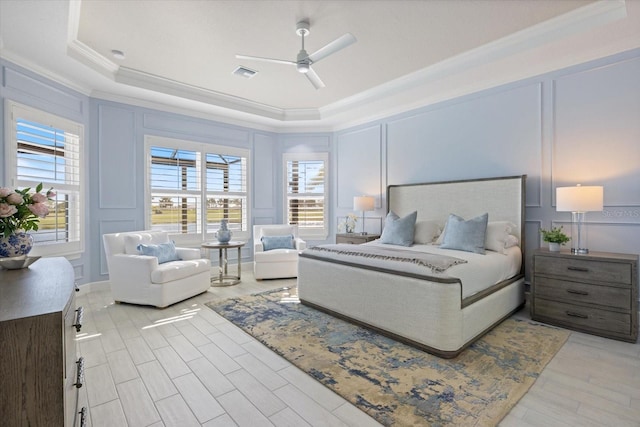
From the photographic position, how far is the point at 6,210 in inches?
60.9

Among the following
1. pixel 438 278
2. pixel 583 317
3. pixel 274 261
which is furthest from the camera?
pixel 274 261

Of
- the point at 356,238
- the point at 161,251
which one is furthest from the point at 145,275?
the point at 356,238

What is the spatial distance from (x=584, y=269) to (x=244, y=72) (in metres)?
4.33

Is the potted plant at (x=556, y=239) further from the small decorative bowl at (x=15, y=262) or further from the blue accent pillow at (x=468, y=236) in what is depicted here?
the small decorative bowl at (x=15, y=262)

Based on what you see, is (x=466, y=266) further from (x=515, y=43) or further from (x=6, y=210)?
(x=6, y=210)

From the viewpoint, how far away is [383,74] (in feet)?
13.7

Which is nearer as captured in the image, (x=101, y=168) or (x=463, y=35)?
(x=463, y=35)

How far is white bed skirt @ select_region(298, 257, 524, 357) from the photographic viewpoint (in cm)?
235

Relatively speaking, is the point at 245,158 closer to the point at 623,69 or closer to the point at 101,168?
the point at 101,168

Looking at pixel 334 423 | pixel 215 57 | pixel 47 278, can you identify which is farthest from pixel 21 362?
pixel 215 57

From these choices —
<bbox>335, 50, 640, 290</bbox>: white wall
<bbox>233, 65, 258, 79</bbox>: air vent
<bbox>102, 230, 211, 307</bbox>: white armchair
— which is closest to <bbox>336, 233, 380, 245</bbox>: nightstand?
<bbox>335, 50, 640, 290</bbox>: white wall

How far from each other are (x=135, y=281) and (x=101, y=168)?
1881mm

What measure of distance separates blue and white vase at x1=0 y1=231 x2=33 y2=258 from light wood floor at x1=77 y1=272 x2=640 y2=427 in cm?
99

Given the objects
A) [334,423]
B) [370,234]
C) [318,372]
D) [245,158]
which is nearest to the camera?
[334,423]
